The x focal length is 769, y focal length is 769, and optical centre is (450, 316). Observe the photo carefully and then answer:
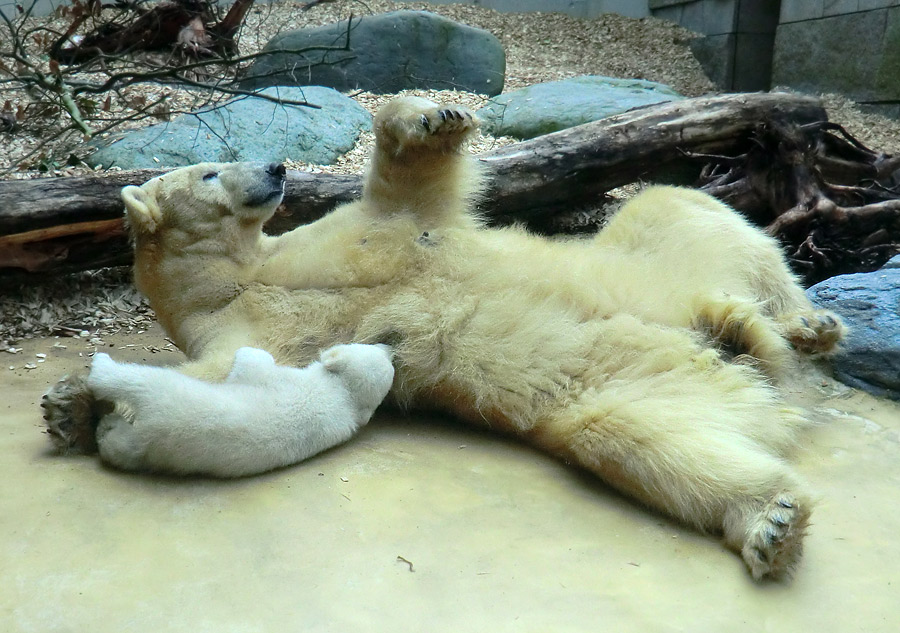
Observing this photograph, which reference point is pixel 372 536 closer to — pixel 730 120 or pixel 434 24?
pixel 730 120

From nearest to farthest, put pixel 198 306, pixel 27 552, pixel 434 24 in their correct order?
pixel 27 552 < pixel 198 306 < pixel 434 24

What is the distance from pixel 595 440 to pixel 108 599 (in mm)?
1489

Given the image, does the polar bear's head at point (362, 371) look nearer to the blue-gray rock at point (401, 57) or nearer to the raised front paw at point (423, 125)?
the raised front paw at point (423, 125)

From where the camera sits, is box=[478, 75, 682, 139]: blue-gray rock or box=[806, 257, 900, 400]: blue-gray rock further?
box=[478, 75, 682, 139]: blue-gray rock

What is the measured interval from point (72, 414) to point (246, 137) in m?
3.85

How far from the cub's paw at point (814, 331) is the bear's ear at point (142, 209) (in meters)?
2.57

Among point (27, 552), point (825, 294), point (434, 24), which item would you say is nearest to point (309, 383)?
point (27, 552)

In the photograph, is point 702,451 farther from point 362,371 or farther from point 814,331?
point 362,371

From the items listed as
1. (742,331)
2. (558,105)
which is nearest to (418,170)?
(742,331)

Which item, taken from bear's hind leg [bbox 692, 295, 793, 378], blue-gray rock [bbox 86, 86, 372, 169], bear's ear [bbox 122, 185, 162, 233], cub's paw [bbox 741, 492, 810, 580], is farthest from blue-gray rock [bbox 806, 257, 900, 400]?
blue-gray rock [bbox 86, 86, 372, 169]

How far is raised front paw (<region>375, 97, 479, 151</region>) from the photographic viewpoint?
3.06m

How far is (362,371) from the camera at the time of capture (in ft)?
8.74

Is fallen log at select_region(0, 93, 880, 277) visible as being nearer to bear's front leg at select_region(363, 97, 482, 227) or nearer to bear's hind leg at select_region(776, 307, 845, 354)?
bear's front leg at select_region(363, 97, 482, 227)

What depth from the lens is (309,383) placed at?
8.48 feet
